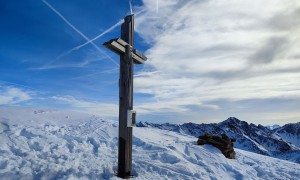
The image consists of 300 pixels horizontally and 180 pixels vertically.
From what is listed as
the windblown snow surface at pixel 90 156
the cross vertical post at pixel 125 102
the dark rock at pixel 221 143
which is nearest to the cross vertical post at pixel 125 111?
the cross vertical post at pixel 125 102

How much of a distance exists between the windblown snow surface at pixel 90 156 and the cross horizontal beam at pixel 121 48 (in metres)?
3.18

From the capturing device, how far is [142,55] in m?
9.52

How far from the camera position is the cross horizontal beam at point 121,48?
7844 mm

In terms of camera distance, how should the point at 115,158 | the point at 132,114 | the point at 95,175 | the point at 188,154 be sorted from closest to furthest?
the point at 95,175
the point at 132,114
the point at 115,158
the point at 188,154

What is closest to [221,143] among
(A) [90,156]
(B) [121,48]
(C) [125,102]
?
(A) [90,156]

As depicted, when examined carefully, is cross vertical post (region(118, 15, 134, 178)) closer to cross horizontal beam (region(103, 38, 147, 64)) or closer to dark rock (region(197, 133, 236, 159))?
cross horizontal beam (region(103, 38, 147, 64))

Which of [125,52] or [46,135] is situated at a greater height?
[125,52]

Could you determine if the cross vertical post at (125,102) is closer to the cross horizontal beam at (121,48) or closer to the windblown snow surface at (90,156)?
the cross horizontal beam at (121,48)

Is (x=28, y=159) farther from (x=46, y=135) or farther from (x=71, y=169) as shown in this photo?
(x=46, y=135)

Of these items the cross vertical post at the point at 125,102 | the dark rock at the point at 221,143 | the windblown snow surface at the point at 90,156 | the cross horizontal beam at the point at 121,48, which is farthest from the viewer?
the dark rock at the point at 221,143

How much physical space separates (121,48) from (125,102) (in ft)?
4.92

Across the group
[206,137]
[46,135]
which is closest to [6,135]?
[46,135]

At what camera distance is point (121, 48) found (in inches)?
326

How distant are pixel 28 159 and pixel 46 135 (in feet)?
8.44
